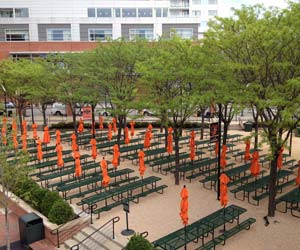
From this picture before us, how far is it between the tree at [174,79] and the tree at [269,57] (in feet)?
6.44

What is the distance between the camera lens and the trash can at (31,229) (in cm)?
1266

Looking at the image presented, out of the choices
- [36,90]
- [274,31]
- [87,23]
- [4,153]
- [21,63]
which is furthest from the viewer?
[87,23]

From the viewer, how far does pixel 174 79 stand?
641 inches

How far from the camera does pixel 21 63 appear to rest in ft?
105

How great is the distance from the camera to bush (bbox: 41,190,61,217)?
1385 centimetres

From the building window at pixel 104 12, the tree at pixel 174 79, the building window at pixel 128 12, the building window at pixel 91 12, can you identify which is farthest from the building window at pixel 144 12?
the tree at pixel 174 79

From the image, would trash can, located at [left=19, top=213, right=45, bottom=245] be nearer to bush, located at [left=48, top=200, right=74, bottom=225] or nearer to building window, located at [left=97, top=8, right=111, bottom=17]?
bush, located at [left=48, top=200, right=74, bottom=225]

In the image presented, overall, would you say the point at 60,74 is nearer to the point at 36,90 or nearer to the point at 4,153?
the point at 36,90

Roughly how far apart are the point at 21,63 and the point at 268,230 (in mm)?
27608

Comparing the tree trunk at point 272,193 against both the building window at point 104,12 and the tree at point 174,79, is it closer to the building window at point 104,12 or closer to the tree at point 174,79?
the tree at point 174,79

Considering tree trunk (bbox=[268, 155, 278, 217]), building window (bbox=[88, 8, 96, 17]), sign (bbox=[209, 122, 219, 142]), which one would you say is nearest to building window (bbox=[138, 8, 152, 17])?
building window (bbox=[88, 8, 96, 17])

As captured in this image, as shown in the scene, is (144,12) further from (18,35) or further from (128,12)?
(18,35)

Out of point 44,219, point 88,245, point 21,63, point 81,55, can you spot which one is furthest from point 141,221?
point 21,63

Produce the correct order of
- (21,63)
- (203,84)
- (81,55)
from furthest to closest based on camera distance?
1. (21,63)
2. (81,55)
3. (203,84)
